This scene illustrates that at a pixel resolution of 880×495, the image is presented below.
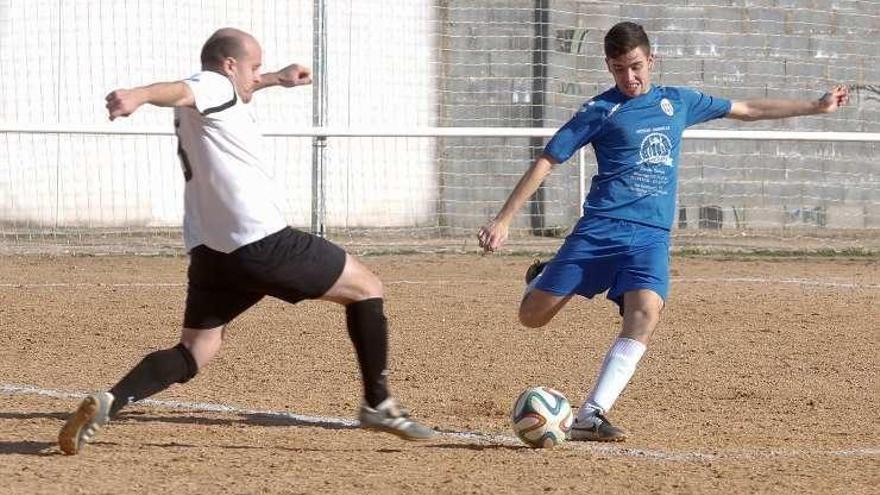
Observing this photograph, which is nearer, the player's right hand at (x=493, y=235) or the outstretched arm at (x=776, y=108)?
the player's right hand at (x=493, y=235)

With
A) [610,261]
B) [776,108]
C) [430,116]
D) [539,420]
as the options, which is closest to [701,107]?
[776,108]

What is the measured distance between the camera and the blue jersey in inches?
256

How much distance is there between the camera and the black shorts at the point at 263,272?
580 cm

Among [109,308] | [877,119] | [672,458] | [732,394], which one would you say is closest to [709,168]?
Result: [877,119]

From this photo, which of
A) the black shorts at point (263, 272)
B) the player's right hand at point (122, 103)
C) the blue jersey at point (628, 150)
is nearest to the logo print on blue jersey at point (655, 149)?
the blue jersey at point (628, 150)

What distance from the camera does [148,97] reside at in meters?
5.32

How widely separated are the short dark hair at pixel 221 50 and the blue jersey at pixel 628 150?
4.71ft

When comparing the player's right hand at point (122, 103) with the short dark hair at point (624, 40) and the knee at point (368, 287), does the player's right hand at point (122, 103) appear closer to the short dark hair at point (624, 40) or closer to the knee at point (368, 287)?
the knee at point (368, 287)

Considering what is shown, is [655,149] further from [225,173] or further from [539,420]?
[225,173]

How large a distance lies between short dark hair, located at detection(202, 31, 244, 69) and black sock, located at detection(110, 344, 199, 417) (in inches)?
45.5

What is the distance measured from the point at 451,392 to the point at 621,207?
1558mm

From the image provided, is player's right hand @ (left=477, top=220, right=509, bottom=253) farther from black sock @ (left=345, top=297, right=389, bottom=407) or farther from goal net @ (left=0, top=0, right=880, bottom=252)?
goal net @ (left=0, top=0, right=880, bottom=252)

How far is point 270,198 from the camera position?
231 inches

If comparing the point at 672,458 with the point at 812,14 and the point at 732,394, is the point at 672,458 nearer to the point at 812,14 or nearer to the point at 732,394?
the point at 732,394
